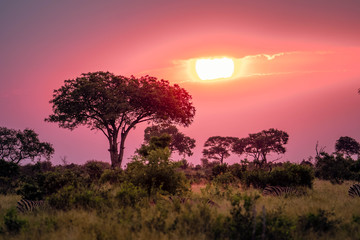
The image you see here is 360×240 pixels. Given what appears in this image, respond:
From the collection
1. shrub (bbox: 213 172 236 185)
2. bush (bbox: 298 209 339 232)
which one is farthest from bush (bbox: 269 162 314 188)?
bush (bbox: 298 209 339 232)

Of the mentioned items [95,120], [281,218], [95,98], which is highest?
[95,98]

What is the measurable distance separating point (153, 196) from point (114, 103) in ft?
67.7

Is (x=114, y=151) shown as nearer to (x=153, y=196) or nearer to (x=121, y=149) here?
(x=121, y=149)

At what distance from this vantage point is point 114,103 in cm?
3281

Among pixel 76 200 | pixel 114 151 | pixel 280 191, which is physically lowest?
pixel 76 200

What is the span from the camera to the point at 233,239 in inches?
341

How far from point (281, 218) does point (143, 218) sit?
14.9 feet

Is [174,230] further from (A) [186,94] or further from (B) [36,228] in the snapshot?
(A) [186,94]

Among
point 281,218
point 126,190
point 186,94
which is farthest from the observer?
point 186,94

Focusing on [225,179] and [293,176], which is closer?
[293,176]

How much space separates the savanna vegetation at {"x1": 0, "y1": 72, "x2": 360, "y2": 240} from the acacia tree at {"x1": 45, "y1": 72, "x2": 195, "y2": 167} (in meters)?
0.12

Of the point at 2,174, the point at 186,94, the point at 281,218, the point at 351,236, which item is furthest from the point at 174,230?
the point at 186,94

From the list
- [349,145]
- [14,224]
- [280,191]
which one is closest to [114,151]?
[280,191]

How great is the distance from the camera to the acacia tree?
33.7 m
